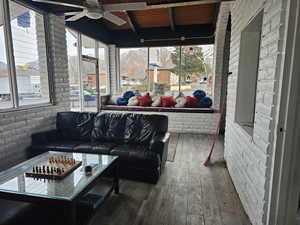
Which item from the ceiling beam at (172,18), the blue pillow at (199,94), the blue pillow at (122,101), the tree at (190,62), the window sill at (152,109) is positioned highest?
the ceiling beam at (172,18)

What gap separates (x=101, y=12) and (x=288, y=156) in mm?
2662

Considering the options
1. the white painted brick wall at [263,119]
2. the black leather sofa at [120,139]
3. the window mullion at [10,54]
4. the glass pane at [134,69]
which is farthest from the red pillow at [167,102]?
the window mullion at [10,54]

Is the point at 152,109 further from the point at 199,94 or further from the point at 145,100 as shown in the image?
the point at 199,94

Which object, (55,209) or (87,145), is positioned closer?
(55,209)

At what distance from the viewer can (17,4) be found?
9.66 feet

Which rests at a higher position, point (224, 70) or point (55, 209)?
point (224, 70)

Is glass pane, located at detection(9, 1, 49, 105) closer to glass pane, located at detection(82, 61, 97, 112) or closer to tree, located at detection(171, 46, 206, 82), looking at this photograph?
glass pane, located at detection(82, 61, 97, 112)

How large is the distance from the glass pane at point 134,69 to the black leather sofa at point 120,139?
3.43m

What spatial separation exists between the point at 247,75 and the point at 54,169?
2487mm

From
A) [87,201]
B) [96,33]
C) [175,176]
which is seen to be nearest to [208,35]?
[96,33]

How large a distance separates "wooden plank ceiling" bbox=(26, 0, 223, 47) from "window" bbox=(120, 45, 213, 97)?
0.27 m

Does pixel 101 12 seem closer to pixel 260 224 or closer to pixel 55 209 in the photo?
pixel 55 209

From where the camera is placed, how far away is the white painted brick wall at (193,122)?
5.26 m

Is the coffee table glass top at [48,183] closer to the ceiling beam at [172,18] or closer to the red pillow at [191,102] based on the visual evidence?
the red pillow at [191,102]
